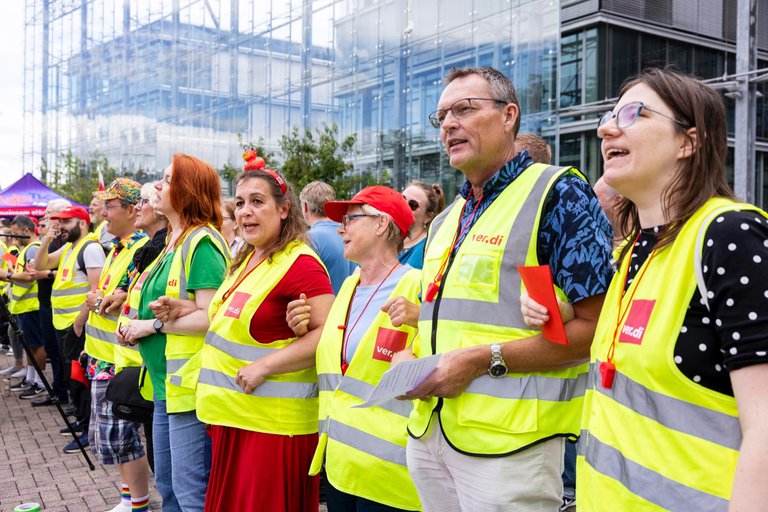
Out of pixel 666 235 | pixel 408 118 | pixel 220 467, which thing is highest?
pixel 408 118

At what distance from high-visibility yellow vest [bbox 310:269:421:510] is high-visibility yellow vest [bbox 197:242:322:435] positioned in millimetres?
264

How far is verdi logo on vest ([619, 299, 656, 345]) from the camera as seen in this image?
1578 mm

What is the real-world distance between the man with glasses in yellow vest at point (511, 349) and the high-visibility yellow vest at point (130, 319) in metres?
2.30

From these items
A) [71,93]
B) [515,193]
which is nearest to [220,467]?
[515,193]

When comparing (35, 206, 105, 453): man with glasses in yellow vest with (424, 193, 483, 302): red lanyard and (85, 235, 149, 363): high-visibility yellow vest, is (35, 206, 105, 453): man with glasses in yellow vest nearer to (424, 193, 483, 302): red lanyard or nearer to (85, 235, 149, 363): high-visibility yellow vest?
(85, 235, 149, 363): high-visibility yellow vest

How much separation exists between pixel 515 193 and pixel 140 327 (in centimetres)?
234

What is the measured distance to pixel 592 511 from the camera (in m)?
1.70

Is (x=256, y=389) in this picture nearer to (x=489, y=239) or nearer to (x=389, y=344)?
(x=389, y=344)

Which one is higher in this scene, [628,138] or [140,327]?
[628,138]

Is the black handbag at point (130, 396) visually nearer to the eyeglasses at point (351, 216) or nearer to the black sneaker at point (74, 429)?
the eyeglasses at point (351, 216)

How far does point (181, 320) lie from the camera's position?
362 cm

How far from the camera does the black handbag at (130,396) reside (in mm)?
3971

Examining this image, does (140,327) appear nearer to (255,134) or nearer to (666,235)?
(666,235)

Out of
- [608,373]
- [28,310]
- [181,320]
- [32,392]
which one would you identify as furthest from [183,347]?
[28,310]
